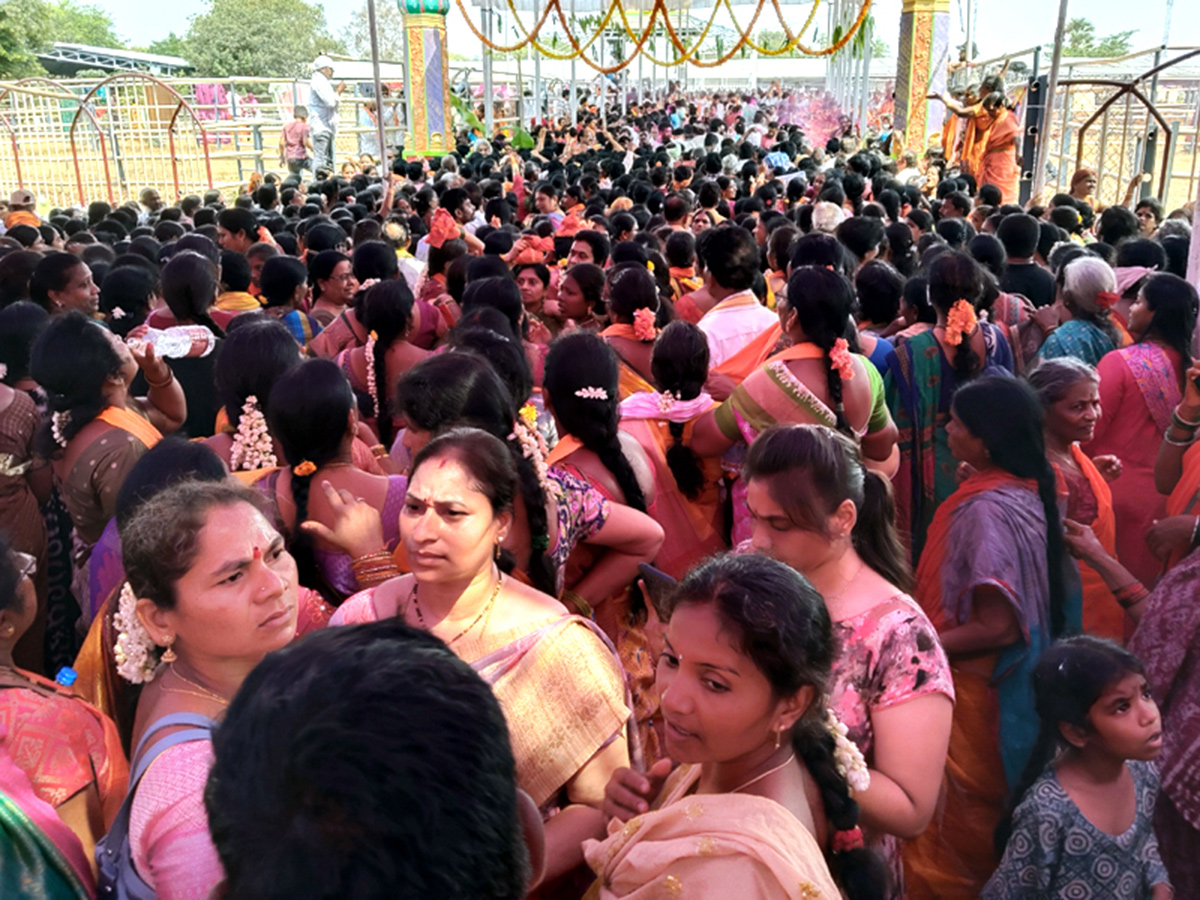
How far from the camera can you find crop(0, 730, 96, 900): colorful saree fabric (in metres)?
1.36

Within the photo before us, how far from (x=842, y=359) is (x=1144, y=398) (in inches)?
46.1

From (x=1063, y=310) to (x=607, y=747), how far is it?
3.42m

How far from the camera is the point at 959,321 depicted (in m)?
3.65

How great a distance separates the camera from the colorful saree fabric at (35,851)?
53.4 inches

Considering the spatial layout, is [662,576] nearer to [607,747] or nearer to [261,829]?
[607,747]

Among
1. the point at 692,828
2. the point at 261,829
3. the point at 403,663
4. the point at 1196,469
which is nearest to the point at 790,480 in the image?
the point at 692,828

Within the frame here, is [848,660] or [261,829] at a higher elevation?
[261,829]

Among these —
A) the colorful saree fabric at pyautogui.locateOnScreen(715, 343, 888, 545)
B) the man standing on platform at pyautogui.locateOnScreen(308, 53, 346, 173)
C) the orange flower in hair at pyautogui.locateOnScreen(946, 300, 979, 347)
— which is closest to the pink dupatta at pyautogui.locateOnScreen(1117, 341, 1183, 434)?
the orange flower in hair at pyautogui.locateOnScreen(946, 300, 979, 347)

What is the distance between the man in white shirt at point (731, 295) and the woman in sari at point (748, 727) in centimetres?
250

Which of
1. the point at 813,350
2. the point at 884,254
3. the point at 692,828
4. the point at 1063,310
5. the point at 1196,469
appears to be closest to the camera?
the point at 692,828

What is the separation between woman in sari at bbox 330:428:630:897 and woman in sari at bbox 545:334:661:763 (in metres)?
0.62

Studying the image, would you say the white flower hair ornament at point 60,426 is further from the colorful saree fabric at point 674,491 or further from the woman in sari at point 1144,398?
the woman in sari at point 1144,398

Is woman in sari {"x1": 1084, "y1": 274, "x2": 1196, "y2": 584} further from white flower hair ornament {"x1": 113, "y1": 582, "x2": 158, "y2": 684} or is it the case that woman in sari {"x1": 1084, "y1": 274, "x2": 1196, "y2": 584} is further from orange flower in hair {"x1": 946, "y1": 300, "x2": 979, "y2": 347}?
white flower hair ornament {"x1": 113, "y1": 582, "x2": 158, "y2": 684}

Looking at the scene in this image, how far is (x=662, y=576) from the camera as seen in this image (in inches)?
104
